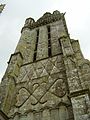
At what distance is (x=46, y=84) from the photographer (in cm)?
1144

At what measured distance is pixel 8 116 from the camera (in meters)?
9.84

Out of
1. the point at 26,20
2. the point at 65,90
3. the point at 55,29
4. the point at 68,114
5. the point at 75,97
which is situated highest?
the point at 26,20

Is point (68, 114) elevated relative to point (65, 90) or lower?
lower

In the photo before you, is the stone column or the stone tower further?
the stone column

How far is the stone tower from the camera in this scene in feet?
29.8

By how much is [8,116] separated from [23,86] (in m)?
2.49

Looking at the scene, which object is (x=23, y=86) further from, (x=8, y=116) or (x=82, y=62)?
(x=82, y=62)

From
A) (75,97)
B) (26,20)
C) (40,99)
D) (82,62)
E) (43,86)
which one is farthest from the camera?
(26,20)

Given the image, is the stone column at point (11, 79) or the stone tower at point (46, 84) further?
the stone column at point (11, 79)

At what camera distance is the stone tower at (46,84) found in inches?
358

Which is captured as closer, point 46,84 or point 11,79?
point 46,84

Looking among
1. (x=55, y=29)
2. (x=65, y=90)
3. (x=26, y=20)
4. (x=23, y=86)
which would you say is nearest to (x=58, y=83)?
(x=65, y=90)

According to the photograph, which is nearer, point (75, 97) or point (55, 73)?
point (75, 97)

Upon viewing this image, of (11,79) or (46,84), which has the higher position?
(11,79)
